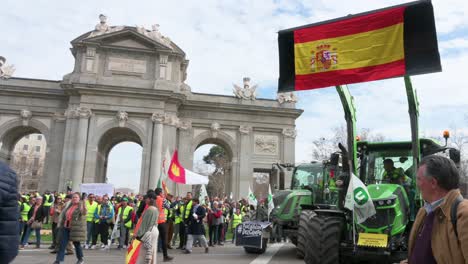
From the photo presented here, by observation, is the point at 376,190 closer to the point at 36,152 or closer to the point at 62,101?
the point at 62,101

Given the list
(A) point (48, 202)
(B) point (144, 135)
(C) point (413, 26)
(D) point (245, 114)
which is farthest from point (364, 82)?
(D) point (245, 114)

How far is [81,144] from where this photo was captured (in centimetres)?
3350

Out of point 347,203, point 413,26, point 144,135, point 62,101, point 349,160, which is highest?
point 62,101

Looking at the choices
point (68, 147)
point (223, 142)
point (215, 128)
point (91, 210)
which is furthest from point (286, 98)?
point (91, 210)

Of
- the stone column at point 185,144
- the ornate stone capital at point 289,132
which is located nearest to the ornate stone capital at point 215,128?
the stone column at point 185,144

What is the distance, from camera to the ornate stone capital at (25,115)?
116ft

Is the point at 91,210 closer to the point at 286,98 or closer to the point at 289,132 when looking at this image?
the point at 289,132

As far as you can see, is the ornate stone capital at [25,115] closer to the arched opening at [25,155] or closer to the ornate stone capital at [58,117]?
the arched opening at [25,155]

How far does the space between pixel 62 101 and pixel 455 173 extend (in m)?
37.2

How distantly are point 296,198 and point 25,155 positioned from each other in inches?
3717

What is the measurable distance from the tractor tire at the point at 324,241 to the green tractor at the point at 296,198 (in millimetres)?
4762

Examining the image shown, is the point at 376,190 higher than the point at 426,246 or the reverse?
higher

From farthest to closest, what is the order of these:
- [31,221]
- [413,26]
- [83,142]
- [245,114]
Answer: [245,114] < [83,142] < [31,221] < [413,26]

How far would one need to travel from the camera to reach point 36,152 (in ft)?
357
